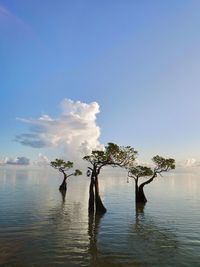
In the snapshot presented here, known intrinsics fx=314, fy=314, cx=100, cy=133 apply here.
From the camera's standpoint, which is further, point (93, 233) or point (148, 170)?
point (148, 170)

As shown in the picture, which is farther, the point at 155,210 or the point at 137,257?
A: the point at 155,210

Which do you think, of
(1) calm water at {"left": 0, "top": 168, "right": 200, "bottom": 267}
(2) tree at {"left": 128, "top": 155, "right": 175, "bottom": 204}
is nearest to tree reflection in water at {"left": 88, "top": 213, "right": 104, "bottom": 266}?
(1) calm water at {"left": 0, "top": 168, "right": 200, "bottom": 267}

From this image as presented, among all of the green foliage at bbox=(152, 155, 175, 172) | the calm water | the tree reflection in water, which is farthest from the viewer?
the green foliage at bbox=(152, 155, 175, 172)

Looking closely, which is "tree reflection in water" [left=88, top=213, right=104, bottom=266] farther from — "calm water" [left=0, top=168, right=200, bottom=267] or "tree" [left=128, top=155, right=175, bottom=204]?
"tree" [left=128, top=155, right=175, bottom=204]

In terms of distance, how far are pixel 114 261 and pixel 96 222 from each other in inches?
738

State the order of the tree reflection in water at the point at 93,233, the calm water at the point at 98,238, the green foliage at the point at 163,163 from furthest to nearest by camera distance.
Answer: the green foliage at the point at 163,163, the tree reflection in water at the point at 93,233, the calm water at the point at 98,238

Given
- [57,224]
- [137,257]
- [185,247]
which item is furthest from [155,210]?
[137,257]

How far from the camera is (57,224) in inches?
1657

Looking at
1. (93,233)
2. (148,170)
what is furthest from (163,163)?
(93,233)

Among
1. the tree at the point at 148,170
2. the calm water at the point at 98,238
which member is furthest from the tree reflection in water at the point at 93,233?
the tree at the point at 148,170

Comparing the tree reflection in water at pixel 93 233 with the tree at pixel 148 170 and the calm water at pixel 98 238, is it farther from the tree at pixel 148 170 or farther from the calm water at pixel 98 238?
the tree at pixel 148 170

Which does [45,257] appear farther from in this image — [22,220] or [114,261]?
[22,220]

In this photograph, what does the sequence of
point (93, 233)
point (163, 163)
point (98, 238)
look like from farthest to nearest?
point (163, 163) < point (93, 233) < point (98, 238)

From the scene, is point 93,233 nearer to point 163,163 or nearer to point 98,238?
point 98,238
